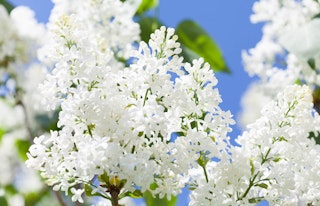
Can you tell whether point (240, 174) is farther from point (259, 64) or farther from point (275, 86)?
point (259, 64)

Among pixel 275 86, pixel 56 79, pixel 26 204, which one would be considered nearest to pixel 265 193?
pixel 56 79

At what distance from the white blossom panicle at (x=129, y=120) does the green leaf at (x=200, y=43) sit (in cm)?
123

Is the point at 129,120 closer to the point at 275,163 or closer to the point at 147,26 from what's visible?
the point at 275,163

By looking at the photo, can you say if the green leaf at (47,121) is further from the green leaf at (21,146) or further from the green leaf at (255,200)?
the green leaf at (255,200)

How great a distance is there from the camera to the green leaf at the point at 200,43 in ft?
7.46

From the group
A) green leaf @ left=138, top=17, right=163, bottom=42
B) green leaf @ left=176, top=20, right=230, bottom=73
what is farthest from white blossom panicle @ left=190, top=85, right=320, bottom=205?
green leaf @ left=176, top=20, right=230, bottom=73

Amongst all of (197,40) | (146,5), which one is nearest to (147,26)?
(146,5)

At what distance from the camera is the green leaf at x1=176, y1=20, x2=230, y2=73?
2273mm

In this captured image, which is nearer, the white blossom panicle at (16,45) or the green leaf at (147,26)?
the green leaf at (147,26)

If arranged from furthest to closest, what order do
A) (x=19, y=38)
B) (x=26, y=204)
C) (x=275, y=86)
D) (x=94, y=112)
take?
(x=26, y=204) < (x=19, y=38) < (x=275, y=86) < (x=94, y=112)

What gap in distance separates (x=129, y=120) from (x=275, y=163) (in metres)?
0.25

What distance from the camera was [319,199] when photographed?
105 centimetres

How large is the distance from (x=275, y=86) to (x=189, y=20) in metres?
0.41

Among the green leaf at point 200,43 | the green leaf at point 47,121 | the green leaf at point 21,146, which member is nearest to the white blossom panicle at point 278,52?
the green leaf at point 200,43
